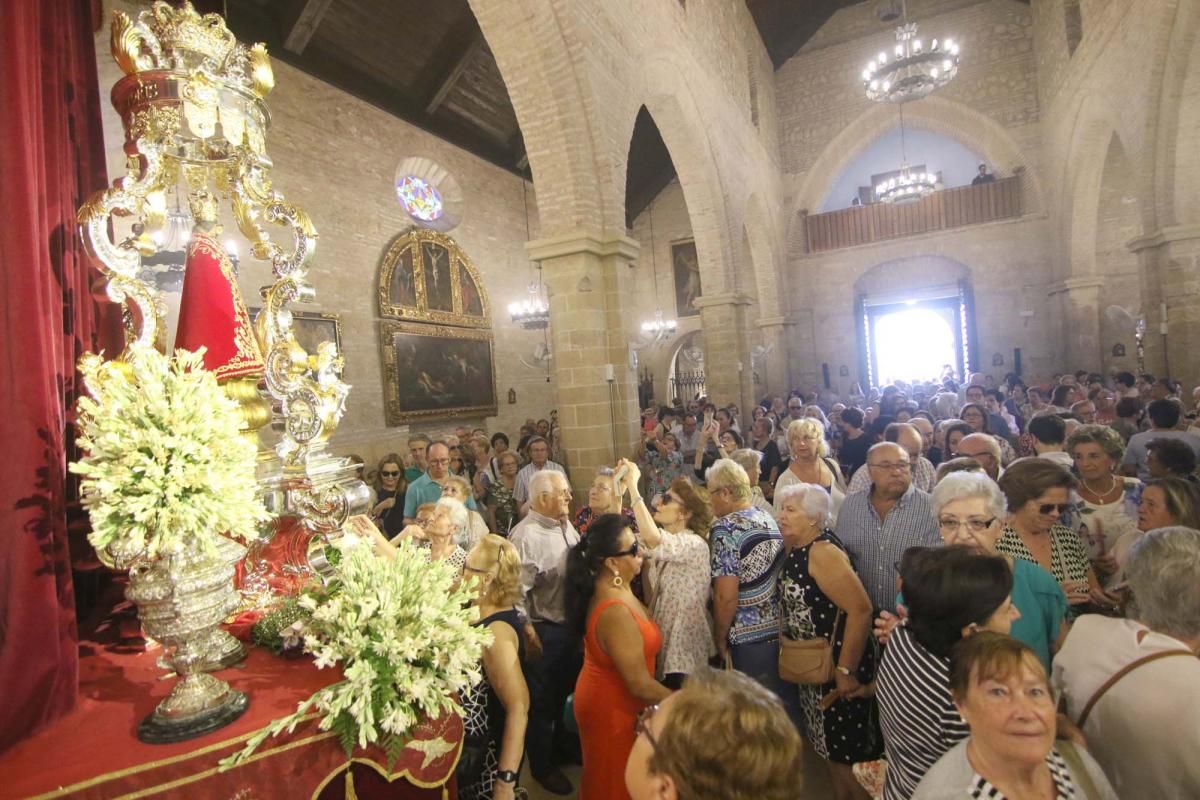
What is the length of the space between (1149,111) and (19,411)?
42.0ft

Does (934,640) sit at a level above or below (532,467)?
below

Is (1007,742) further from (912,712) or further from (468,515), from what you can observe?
(468,515)

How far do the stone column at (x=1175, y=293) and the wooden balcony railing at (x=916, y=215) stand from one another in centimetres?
708

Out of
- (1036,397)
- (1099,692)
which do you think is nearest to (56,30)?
(1099,692)

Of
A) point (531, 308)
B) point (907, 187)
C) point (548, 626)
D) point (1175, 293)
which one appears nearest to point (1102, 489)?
point (548, 626)

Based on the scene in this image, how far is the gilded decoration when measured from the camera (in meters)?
10.8

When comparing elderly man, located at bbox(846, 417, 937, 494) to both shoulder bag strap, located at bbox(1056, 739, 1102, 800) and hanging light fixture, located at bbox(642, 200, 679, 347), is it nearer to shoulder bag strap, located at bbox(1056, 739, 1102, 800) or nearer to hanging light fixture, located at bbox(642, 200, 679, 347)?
shoulder bag strap, located at bbox(1056, 739, 1102, 800)

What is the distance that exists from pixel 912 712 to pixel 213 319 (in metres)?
2.59

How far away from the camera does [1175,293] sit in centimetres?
922

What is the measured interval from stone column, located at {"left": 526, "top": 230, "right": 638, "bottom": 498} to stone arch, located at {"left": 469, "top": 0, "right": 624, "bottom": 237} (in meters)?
0.27

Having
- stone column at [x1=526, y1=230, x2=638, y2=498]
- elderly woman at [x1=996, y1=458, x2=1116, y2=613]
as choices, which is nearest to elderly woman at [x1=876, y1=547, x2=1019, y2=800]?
elderly woman at [x1=996, y1=458, x2=1116, y2=613]

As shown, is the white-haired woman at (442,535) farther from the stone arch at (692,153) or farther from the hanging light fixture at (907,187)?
the hanging light fixture at (907,187)

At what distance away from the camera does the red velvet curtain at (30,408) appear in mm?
1520

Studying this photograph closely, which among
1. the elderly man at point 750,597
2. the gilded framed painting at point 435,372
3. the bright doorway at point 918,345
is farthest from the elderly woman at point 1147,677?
→ the bright doorway at point 918,345
